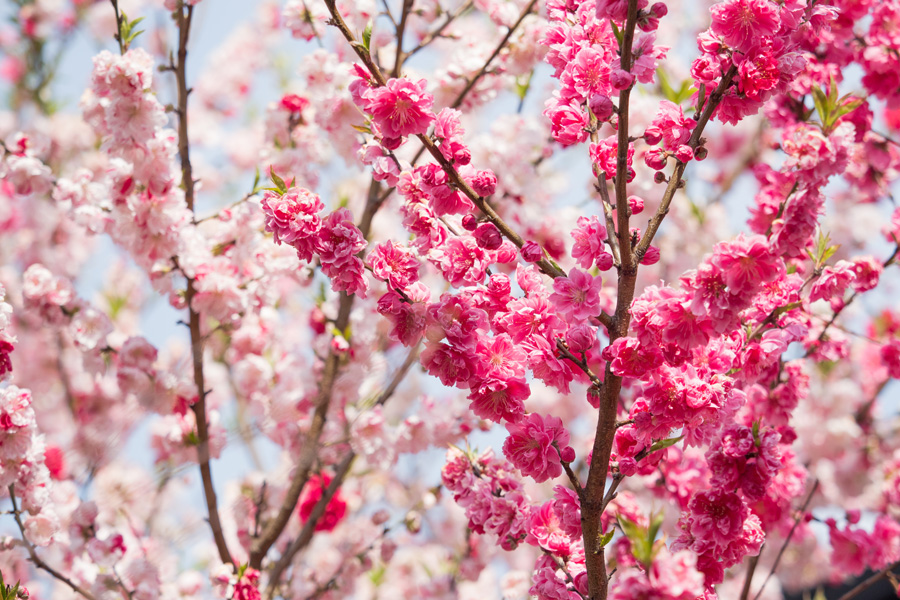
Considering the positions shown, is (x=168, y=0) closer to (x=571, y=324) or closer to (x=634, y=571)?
(x=571, y=324)

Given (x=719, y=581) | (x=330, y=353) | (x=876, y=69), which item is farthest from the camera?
(x=330, y=353)

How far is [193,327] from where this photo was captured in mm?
2818

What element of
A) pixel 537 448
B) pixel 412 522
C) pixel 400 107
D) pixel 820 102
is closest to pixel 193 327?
pixel 412 522

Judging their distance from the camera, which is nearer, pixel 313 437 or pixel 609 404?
pixel 609 404

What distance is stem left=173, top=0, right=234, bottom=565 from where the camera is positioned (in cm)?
267

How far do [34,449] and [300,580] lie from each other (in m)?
1.58

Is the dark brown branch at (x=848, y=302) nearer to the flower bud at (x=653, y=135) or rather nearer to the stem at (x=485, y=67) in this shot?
the flower bud at (x=653, y=135)

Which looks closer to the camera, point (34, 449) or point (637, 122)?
point (34, 449)

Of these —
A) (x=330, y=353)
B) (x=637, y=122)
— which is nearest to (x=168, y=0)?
(x=330, y=353)

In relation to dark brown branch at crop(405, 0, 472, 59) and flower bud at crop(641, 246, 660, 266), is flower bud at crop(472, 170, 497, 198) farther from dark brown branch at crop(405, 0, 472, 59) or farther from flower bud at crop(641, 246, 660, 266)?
dark brown branch at crop(405, 0, 472, 59)

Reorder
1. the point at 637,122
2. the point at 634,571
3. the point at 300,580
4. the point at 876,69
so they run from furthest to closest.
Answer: the point at 637,122, the point at 300,580, the point at 876,69, the point at 634,571

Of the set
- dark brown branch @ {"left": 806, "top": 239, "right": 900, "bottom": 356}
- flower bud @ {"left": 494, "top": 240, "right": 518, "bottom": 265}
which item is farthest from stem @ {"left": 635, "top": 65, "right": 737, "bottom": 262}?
dark brown branch @ {"left": 806, "top": 239, "right": 900, "bottom": 356}

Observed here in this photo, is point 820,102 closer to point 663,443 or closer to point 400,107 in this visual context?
point 663,443

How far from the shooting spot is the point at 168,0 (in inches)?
102
